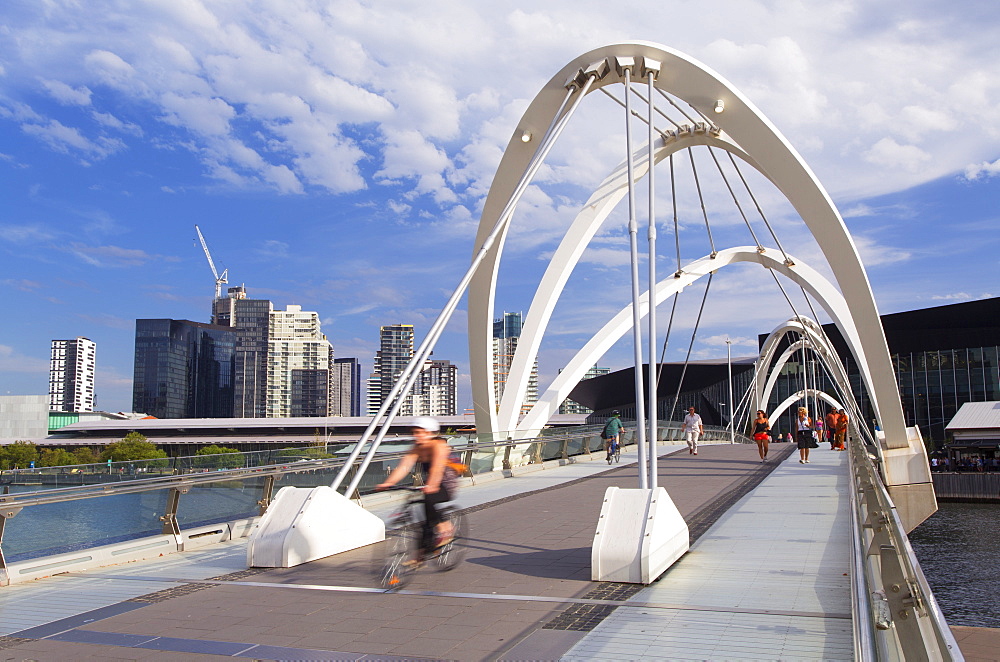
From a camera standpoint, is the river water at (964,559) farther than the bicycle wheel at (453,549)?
Yes

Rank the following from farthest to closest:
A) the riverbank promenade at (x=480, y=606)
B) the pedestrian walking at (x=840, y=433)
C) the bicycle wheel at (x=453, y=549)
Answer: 1. the pedestrian walking at (x=840, y=433)
2. the bicycle wheel at (x=453, y=549)
3. the riverbank promenade at (x=480, y=606)

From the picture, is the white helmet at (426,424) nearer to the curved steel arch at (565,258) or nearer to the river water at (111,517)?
the river water at (111,517)

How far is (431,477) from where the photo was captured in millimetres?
8039

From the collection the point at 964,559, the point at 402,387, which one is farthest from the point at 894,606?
the point at 964,559

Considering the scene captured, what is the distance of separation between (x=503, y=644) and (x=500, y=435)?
1644cm

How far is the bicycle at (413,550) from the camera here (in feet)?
24.7

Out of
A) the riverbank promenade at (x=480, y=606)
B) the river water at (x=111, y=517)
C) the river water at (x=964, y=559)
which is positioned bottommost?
the river water at (x=964, y=559)

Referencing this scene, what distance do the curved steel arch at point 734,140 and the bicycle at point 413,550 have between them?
6.43 meters

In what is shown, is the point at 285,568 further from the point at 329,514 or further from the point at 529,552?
the point at 529,552

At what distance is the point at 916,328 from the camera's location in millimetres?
64188

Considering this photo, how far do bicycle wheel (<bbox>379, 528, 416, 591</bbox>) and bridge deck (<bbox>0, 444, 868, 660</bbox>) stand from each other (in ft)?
0.46

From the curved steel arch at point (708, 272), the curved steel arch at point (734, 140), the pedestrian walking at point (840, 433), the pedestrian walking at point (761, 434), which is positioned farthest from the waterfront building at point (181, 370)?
the pedestrian walking at point (761, 434)

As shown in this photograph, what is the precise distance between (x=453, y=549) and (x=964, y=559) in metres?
26.3

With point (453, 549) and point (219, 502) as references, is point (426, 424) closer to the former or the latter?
point (453, 549)
